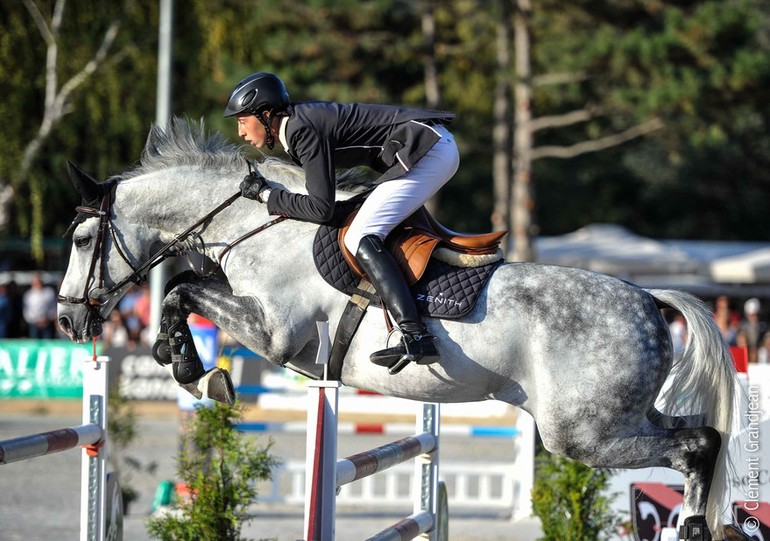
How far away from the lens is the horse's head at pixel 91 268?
16.0ft

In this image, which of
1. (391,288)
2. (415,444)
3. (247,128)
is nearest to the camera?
(391,288)

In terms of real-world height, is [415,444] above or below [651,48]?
Answer: below

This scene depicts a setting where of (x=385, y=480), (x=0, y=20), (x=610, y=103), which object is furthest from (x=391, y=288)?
(x=610, y=103)

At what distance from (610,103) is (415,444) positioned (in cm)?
1672

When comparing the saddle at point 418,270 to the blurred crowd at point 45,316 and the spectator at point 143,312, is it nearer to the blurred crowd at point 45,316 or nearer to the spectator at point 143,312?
the blurred crowd at point 45,316

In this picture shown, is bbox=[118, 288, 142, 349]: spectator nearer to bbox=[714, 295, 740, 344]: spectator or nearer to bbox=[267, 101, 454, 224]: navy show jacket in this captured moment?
bbox=[714, 295, 740, 344]: spectator

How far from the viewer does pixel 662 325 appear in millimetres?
4676

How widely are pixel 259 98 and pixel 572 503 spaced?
2801 mm

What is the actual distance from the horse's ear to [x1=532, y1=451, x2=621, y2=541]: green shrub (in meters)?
2.81

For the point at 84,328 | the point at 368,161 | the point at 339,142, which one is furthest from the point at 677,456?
the point at 84,328

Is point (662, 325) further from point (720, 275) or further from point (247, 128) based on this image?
point (720, 275)

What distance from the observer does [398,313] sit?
433 centimetres

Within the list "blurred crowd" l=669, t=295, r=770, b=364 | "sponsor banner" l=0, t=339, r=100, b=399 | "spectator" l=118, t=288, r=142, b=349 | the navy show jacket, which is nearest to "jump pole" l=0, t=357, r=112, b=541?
the navy show jacket

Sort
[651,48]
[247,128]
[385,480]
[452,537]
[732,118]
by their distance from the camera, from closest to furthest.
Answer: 1. [247,128]
2. [452,537]
3. [385,480]
4. [651,48]
5. [732,118]
